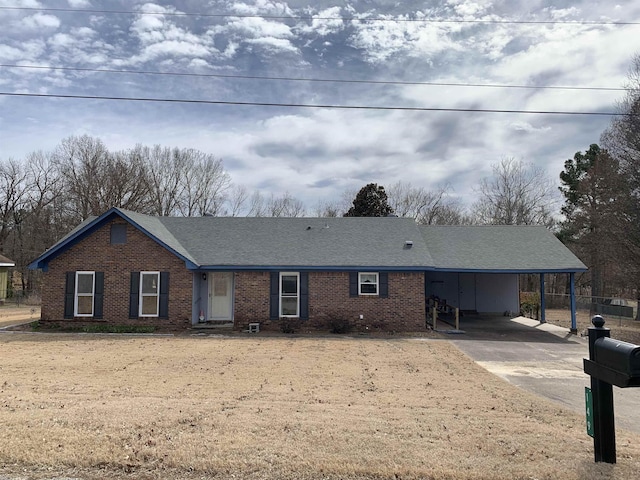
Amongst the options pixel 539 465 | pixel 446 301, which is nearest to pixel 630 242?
pixel 446 301

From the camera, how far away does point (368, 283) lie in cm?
1752

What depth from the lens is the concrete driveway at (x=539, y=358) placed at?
8.34 m

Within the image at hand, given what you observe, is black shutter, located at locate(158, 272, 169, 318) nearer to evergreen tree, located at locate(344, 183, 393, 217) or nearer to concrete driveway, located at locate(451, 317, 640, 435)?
concrete driveway, located at locate(451, 317, 640, 435)

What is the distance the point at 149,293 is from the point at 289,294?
17.2ft

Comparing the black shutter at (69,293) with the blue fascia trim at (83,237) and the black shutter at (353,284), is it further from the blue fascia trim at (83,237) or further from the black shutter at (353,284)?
the black shutter at (353,284)

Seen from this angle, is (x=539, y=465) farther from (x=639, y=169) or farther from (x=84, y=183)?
(x=84, y=183)

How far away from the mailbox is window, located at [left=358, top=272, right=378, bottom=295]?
40.9ft

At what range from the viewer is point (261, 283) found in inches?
→ 691

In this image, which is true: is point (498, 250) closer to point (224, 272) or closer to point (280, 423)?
point (224, 272)

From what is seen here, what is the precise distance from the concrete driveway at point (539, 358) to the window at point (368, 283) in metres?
3.32

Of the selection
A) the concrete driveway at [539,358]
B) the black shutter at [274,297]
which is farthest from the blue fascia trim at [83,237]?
the concrete driveway at [539,358]

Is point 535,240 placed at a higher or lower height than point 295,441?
higher

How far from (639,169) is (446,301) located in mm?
11192

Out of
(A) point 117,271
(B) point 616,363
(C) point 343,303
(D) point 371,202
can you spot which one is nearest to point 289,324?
(C) point 343,303
